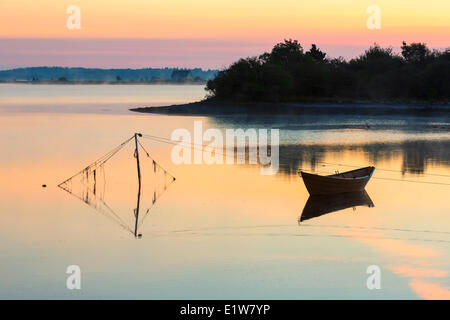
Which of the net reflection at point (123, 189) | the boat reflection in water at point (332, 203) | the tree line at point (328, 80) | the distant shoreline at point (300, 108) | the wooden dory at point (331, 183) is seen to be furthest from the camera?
the tree line at point (328, 80)

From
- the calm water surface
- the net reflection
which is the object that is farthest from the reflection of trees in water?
the net reflection

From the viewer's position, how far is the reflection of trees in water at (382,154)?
33.2 metres

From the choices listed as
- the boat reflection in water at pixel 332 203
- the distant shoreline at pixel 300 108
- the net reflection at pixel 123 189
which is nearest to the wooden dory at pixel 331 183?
the boat reflection in water at pixel 332 203

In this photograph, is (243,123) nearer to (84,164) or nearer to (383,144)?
(383,144)

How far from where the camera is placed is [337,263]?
16641mm

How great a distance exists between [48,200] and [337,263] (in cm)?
1092

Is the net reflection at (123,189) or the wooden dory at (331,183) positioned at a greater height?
the wooden dory at (331,183)

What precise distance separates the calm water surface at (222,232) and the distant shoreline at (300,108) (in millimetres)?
36858

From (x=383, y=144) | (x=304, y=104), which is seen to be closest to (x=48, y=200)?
(x=383, y=144)

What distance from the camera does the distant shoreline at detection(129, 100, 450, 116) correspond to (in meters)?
73.8

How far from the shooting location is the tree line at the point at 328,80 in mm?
82375

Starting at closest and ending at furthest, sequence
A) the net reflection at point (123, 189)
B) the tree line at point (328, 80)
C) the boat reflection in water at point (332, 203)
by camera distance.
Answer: the net reflection at point (123, 189) → the boat reflection in water at point (332, 203) → the tree line at point (328, 80)

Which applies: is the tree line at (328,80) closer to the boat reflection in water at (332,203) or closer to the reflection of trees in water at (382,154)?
the reflection of trees in water at (382,154)

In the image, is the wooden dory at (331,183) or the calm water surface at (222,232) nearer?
the calm water surface at (222,232)
